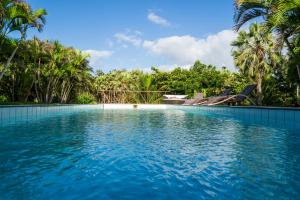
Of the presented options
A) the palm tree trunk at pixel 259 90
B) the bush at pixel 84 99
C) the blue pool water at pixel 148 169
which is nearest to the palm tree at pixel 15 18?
the blue pool water at pixel 148 169

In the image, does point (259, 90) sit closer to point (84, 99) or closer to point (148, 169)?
point (148, 169)

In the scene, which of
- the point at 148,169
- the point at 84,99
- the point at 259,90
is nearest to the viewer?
the point at 148,169

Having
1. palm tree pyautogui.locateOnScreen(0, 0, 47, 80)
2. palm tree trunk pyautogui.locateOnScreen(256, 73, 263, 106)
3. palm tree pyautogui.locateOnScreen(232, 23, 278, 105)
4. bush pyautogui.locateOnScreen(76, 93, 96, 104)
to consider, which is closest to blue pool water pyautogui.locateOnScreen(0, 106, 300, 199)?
palm tree pyautogui.locateOnScreen(0, 0, 47, 80)

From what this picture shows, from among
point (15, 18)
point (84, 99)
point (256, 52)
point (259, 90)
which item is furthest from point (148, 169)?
point (84, 99)

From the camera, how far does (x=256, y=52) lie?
19.9m

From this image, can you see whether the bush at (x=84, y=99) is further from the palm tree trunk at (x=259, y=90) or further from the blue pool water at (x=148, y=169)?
the blue pool water at (x=148, y=169)

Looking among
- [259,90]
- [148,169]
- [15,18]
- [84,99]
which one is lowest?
[148,169]

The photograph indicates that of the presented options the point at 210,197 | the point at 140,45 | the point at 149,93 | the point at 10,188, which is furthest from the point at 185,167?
the point at 140,45

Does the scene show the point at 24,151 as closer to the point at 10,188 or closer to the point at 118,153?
the point at 118,153

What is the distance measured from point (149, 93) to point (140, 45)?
8122 millimetres

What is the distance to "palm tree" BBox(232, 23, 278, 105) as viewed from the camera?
19422mm

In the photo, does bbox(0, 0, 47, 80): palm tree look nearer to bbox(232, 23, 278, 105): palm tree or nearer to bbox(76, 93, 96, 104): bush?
bbox(232, 23, 278, 105): palm tree

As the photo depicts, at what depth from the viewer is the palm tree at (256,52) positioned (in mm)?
19422

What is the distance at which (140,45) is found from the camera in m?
37.3
